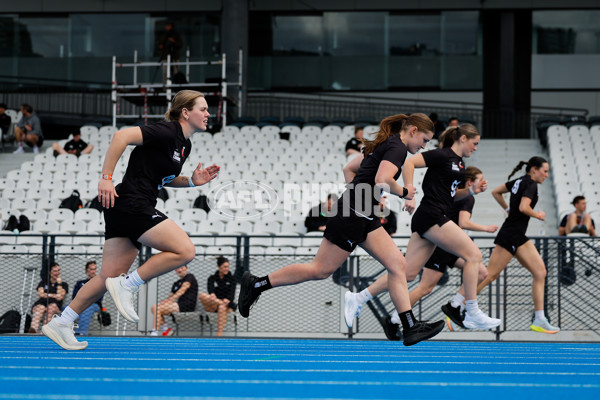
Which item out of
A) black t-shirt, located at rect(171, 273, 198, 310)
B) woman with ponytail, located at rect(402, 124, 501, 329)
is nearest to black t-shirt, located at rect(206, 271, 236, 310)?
black t-shirt, located at rect(171, 273, 198, 310)

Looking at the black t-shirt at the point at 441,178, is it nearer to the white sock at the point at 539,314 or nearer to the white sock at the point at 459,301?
the white sock at the point at 459,301

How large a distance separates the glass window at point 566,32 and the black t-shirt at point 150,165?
840 inches

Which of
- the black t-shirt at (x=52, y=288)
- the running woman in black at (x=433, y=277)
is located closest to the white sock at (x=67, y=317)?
the running woman in black at (x=433, y=277)

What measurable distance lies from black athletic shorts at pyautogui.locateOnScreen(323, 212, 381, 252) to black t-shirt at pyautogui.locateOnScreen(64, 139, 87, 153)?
41.5 feet

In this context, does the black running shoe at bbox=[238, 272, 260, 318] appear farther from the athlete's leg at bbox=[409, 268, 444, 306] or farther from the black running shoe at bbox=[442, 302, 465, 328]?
the black running shoe at bbox=[442, 302, 465, 328]

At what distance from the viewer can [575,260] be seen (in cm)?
984

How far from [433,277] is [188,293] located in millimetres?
3653

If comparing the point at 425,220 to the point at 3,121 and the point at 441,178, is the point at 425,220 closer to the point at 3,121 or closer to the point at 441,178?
the point at 441,178

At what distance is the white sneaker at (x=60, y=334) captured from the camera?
5.49 metres

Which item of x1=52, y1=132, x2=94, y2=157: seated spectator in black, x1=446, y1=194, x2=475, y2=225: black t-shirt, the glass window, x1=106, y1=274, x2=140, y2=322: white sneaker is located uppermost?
the glass window

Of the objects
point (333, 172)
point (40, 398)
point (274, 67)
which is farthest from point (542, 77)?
point (40, 398)

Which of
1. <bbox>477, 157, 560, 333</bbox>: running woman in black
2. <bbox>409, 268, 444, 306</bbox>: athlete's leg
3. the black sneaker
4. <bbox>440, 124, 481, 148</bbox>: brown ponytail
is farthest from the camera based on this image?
<bbox>477, 157, 560, 333</bbox>: running woman in black

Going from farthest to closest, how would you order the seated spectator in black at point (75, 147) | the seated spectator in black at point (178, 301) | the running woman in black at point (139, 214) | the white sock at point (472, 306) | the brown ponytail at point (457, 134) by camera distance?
the seated spectator in black at point (75, 147)
the seated spectator in black at point (178, 301)
the white sock at point (472, 306)
the brown ponytail at point (457, 134)
the running woman in black at point (139, 214)

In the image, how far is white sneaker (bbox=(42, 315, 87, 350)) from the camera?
549cm
